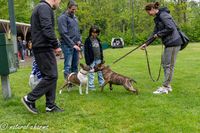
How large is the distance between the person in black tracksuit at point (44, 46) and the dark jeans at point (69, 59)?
2.50 metres

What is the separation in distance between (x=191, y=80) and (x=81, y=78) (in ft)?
12.6

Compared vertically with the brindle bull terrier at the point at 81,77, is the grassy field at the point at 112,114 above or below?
below

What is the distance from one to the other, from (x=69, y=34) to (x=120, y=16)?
53.8 metres

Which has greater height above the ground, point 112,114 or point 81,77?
point 81,77

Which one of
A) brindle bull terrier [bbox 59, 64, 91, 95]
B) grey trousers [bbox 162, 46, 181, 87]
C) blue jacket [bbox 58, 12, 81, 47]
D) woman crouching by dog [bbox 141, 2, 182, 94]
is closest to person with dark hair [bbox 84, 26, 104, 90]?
blue jacket [bbox 58, 12, 81, 47]

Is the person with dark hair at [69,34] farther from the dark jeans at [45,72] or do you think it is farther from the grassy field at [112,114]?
the dark jeans at [45,72]

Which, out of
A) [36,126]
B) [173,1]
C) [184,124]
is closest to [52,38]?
[36,126]

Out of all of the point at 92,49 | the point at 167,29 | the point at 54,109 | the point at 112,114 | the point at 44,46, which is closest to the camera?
the point at 44,46

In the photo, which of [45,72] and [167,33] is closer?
[45,72]

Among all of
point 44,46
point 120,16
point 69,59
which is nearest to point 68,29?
point 69,59

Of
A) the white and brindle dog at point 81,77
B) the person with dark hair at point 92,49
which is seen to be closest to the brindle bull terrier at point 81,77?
the white and brindle dog at point 81,77

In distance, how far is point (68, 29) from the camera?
8.90 metres

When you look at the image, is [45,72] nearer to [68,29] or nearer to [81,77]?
[81,77]

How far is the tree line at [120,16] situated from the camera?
50.1 metres
